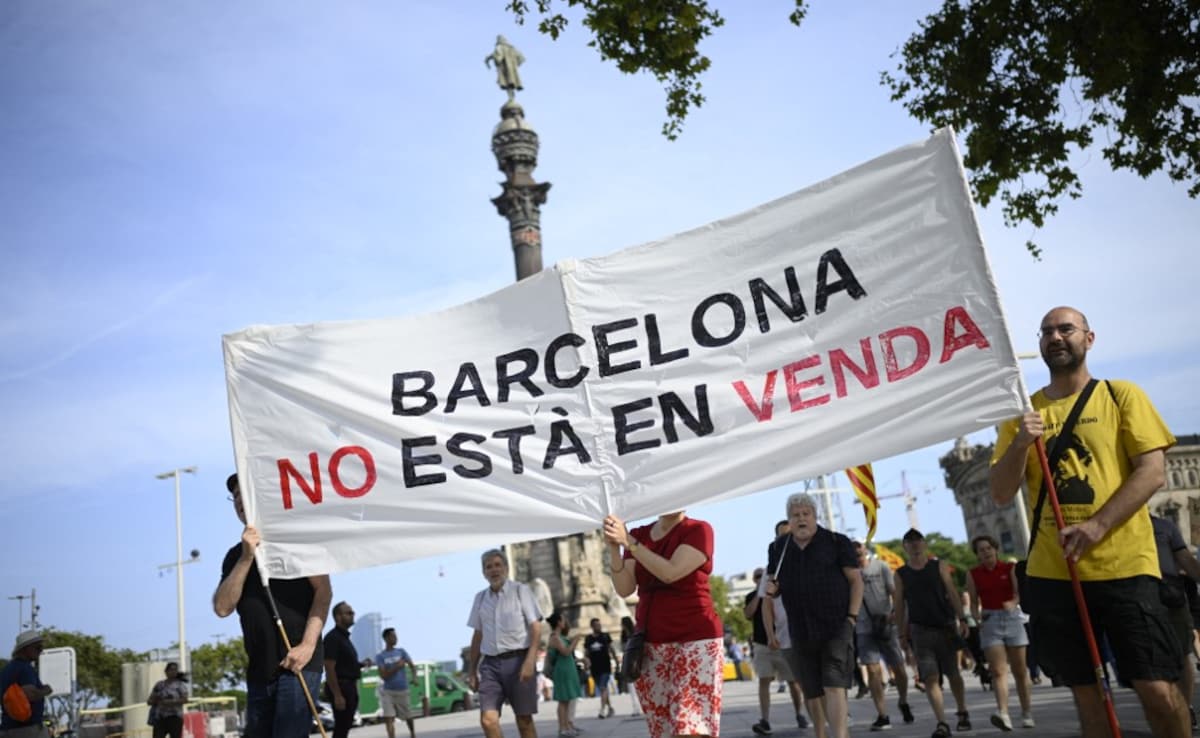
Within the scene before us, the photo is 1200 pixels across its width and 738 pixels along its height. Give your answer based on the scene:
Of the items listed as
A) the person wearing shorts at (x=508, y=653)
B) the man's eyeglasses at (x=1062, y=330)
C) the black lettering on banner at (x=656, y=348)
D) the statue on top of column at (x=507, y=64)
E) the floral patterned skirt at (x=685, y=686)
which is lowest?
the floral patterned skirt at (x=685, y=686)

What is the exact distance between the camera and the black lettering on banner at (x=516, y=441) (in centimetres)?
612

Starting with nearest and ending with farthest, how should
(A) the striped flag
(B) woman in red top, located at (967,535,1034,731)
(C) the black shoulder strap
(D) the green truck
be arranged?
(C) the black shoulder strap → (B) woman in red top, located at (967,535,1034,731) → (A) the striped flag → (D) the green truck

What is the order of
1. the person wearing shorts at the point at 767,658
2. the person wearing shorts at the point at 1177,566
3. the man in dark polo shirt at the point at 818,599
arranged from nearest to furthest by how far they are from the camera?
the man in dark polo shirt at the point at 818,599, the person wearing shorts at the point at 1177,566, the person wearing shorts at the point at 767,658

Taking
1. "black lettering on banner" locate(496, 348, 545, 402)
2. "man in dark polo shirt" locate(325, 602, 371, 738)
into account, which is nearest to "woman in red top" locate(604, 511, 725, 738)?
"black lettering on banner" locate(496, 348, 545, 402)

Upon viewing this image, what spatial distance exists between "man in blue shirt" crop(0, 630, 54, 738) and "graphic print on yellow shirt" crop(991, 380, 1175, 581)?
10871mm

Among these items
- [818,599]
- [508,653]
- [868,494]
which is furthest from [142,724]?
[818,599]

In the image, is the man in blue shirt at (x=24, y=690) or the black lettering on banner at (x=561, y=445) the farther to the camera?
the man in blue shirt at (x=24, y=690)

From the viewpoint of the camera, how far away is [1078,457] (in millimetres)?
4859

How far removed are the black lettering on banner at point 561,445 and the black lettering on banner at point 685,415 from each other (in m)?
0.43

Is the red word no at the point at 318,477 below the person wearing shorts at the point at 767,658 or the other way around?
the other way around

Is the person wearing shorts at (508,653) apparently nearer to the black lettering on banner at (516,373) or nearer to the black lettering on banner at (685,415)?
the black lettering on banner at (516,373)

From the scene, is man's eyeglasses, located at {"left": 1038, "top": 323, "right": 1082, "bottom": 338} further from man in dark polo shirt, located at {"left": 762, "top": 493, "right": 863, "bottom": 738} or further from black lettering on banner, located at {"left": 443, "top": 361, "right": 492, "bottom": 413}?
man in dark polo shirt, located at {"left": 762, "top": 493, "right": 863, "bottom": 738}

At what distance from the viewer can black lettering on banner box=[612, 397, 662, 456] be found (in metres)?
5.94

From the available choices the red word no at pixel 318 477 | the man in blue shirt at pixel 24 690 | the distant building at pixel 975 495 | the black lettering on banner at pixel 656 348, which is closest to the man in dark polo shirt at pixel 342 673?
the man in blue shirt at pixel 24 690
